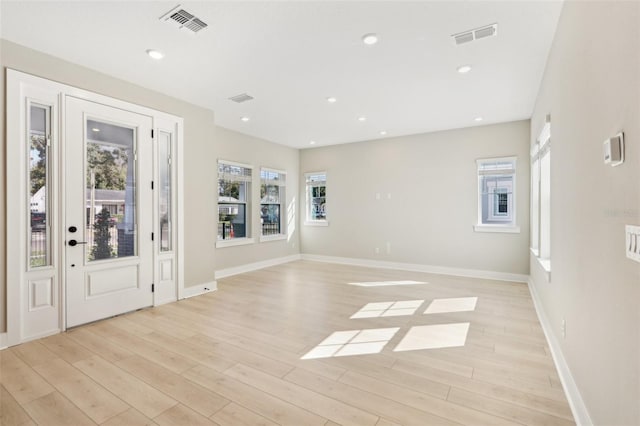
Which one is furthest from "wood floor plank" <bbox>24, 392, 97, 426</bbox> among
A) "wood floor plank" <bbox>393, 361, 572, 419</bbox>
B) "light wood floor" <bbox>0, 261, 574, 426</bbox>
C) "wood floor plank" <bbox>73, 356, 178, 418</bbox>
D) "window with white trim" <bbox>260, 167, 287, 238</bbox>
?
"window with white trim" <bbox>260, 167, 287, 238</bbox>

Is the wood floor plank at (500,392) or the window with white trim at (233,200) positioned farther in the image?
the window with white trim at (233,200)

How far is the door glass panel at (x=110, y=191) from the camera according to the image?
3.57 meters

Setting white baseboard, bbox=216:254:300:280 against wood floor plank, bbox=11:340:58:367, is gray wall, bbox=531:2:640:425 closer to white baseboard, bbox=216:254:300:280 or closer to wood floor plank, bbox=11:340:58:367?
wood floor plank, bbox=11:340:58:367

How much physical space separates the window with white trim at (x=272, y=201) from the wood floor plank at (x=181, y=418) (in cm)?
507

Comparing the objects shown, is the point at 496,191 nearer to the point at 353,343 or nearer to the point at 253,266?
A: the point at 353,343

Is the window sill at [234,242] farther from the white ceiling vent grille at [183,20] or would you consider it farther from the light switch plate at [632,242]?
the light switch plate at [632,242]

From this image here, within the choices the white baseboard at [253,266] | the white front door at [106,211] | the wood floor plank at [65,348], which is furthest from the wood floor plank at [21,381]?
the white baseboard at [253,266]

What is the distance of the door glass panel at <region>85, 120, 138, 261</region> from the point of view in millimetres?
3568

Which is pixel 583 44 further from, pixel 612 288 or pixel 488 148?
pixel 488 148

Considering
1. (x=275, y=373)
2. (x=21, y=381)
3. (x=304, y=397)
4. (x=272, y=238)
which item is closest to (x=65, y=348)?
(x=21, y=381)

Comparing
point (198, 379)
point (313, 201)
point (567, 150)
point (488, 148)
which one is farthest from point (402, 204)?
point (198, 379)

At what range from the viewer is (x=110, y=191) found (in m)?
3.74

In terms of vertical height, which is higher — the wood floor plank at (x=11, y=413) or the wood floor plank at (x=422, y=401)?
the wood floor plank at (x=422, y=401)

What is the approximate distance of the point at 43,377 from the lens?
7.89ft
